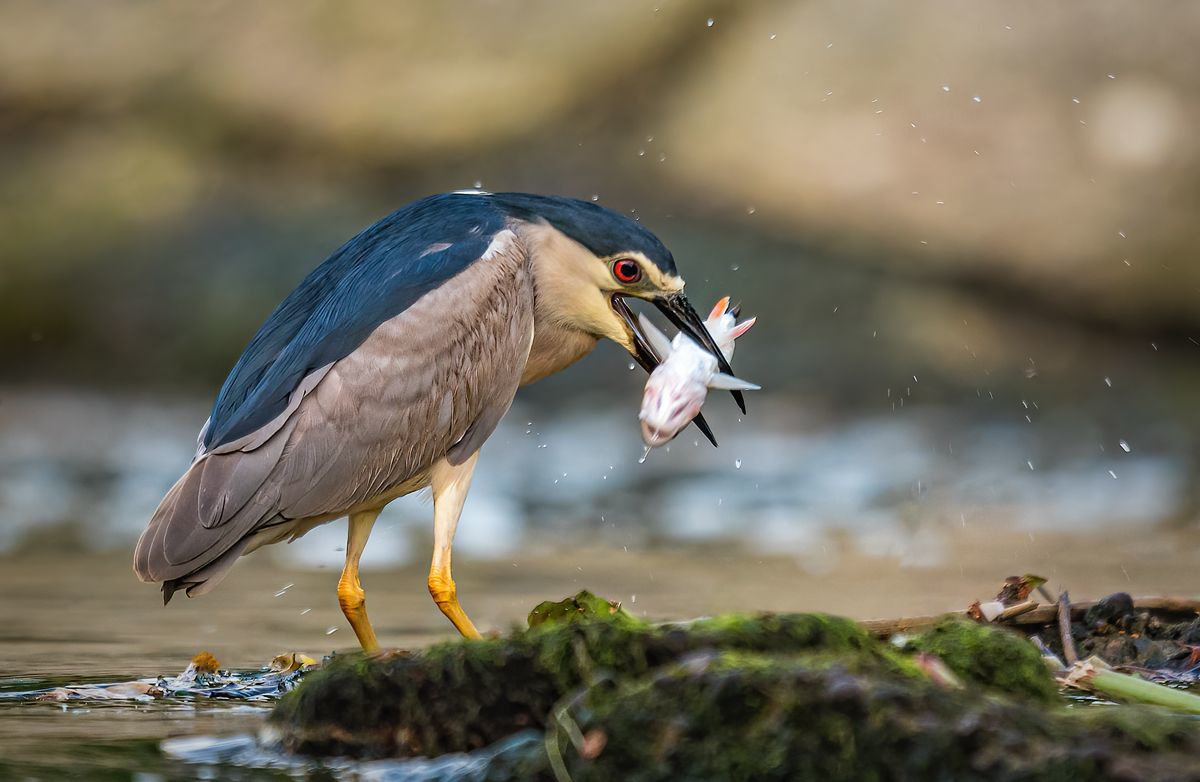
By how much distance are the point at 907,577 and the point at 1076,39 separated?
21.0ft

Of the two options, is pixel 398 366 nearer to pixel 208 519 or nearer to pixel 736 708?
pixel 208 519

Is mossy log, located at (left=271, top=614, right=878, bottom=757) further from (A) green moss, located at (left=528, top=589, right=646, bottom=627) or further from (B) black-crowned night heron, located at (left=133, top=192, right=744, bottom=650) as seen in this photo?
(B) black-crowned night heron, located at (left=133, top=192, right=744, bottom=650)

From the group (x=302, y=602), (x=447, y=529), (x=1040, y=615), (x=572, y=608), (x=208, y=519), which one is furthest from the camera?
(x=302, y=602)

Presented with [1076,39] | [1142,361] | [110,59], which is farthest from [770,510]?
[110,59]

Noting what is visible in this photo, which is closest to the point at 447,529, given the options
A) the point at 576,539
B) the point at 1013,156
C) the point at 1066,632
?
the point at 1066,632

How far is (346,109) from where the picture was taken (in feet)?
41.7

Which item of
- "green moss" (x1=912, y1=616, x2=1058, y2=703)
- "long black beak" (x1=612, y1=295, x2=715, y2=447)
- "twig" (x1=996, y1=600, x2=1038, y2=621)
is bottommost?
"green moss" (x1=912, y1=616, x2=1058, y2=703)

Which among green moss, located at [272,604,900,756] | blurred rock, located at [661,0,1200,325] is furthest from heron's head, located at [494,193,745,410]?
blurred rock, located at [661,0,1200,325]

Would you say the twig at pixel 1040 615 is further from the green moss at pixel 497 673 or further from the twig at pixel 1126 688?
the green moss at pixel 497 673

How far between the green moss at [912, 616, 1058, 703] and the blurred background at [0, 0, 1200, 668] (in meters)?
6.58

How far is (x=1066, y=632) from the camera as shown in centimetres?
420

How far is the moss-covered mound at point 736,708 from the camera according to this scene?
102 inches

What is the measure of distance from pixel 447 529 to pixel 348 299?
0.71 m

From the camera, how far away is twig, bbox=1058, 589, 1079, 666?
13.5 feet
